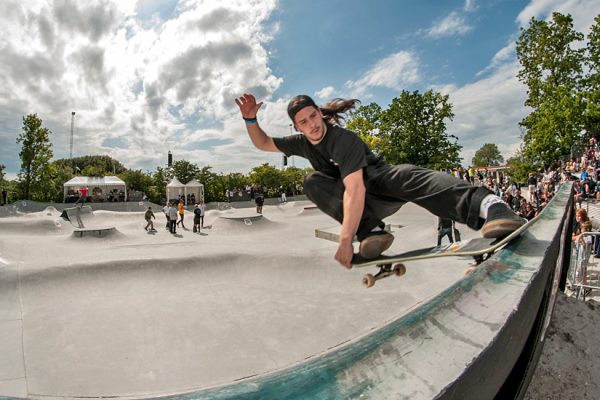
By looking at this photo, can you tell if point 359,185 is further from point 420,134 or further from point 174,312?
point 420,134

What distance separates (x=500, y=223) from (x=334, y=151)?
1.05m

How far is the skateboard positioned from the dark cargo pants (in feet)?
0.52

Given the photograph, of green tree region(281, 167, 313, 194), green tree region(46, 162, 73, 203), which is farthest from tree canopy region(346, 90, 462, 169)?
green tree region(46, 162, 73, 203)

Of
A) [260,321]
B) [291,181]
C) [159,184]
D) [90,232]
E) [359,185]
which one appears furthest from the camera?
[291,181]

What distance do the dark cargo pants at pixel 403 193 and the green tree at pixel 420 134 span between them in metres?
30.6

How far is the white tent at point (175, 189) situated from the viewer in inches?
1307

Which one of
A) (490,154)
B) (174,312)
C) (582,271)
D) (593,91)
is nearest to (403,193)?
(582,271)

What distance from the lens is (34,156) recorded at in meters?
31.8

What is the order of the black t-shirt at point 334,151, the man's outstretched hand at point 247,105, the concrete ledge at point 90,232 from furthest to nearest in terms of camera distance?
the concrete ledge at point 90,232
the man's outstretched hand at point 247,105
the black t-shirt at point 334,151

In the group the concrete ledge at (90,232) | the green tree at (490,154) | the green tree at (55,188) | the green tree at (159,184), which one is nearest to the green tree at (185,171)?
the green tree at (159,184)

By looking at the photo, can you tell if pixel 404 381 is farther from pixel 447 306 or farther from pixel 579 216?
pixel 579 216

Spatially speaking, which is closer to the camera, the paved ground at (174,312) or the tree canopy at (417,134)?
the paved ground at (174,312)

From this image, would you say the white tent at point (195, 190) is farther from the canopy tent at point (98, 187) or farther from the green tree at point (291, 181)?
the green tree at point (291, 181)

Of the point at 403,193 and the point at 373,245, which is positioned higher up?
the point at 403,193
